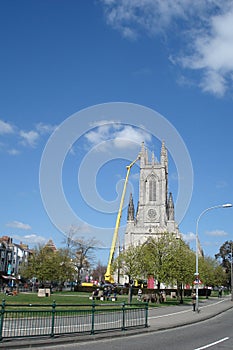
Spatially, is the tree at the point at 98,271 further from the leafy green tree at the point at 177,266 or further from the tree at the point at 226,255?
the leafy green tree at the point at 177,266

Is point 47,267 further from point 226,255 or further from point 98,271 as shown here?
point 98,271

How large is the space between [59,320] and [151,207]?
101317 millimetres

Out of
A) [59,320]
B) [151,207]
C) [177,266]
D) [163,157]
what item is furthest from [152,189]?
[59,320]

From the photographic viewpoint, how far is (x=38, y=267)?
5572 centimetres

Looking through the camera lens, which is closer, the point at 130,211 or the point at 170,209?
the point at 170,209

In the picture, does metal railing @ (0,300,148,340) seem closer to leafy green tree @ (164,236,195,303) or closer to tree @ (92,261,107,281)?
leafy green tree @ (164,236,195,303)

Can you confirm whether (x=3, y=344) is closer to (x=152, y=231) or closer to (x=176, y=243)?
(x=176, y=243)

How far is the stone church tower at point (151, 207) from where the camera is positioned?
11131 cm

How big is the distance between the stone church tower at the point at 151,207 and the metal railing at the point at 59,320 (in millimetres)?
91911

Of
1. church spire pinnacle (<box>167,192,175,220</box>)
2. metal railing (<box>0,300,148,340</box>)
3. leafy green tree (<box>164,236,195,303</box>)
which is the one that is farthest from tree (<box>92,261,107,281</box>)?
metal railing (<box>0,300,148,340</box>)

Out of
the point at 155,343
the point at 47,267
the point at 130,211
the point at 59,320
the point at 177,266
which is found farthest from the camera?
the point at 130,211

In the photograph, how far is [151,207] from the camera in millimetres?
114250

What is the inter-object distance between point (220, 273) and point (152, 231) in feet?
96.0

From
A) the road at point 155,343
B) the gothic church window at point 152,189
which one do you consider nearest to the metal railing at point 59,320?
the road at point 155,343
